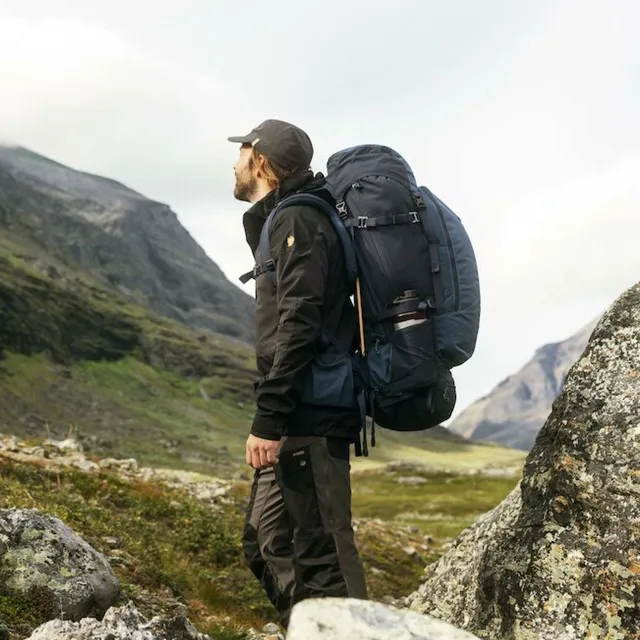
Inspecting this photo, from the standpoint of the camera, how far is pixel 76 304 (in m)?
144

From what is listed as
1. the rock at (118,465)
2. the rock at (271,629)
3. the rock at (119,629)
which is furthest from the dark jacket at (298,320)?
the rock at (118,465)

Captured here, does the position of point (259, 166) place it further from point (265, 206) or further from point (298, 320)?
point (298, 320)

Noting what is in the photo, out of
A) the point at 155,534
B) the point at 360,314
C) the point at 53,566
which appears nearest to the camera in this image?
the point at 360,314

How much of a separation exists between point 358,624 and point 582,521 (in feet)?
8.69

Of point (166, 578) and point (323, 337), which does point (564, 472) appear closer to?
point (323, 337)

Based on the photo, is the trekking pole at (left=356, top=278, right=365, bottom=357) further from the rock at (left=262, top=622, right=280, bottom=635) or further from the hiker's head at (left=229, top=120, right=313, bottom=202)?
the rock at (left=262, top=622, right=280, bottom=635)

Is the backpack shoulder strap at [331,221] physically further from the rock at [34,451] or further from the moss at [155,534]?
the rock at [34,451]

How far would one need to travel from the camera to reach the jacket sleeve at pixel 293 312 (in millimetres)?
5879

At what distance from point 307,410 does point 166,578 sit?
5564mm

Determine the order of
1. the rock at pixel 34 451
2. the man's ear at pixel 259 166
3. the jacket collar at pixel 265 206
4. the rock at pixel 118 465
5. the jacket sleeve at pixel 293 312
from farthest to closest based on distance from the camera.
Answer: the rock at pixel 118 465, the rock at pixel 34 451, the man's ear at pixel 259 166, the jacket collar at pixel 265 206, the jacket sleeve at pixel 293 312

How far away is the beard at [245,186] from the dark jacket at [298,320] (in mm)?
664

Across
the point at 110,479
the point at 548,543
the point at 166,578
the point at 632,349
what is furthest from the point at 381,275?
the point at 110,479

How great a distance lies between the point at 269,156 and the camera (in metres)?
6.55

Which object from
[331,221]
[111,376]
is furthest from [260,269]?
[111,376]
